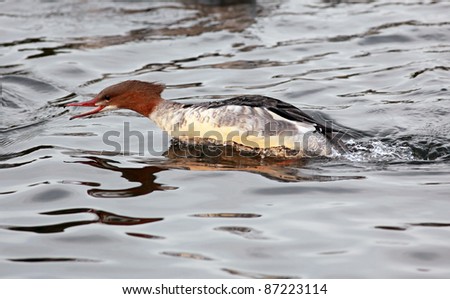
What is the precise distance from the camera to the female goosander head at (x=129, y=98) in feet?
28.5

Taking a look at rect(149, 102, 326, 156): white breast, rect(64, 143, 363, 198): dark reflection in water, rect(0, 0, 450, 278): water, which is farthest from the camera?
rect(149, 102, 326, 156): white breast

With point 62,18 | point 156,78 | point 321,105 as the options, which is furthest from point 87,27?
point 321,105

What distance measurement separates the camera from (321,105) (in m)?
10.2

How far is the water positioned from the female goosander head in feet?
1.38

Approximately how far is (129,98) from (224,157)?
45.9 inches

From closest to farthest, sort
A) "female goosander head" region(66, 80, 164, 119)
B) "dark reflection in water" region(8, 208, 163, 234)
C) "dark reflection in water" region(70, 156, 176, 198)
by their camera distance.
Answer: "dark reflection in water" region(8, 208, 163, 234), "dark reflection in water" region(70, 156, 176, 198), "female goosander head" region(66, 80, 164, 119)

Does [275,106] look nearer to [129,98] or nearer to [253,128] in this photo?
[253,128]

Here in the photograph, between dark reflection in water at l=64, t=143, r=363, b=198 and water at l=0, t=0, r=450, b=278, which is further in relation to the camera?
dark reflection in water at l=64, t=143, r=363, b=198

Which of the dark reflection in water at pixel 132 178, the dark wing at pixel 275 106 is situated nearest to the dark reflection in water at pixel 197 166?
the dark reflection in water at pixel 132 178

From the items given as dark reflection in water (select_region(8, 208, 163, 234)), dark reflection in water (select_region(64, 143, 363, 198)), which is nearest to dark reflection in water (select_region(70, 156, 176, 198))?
dark reflection in water (select_region(64, 143, 363, 198))

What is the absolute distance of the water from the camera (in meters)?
6.19

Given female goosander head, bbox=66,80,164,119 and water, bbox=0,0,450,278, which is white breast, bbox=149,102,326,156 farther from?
female goosander head, bbox=66,80,164,119
